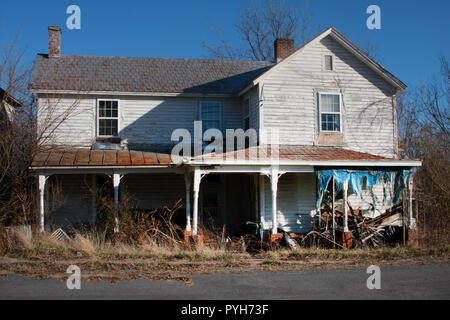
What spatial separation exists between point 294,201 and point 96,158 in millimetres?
7221

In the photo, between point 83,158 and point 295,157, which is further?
point 83,158

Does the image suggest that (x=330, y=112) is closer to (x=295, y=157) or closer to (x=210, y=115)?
(x=295, y=157)

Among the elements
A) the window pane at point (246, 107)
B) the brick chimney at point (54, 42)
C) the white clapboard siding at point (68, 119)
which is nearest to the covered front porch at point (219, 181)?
the white clapboard siding at point (68, 119)

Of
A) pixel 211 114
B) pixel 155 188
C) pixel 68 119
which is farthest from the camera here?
pixel 211 114

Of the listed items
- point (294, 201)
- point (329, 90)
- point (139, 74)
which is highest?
point (139, 74)

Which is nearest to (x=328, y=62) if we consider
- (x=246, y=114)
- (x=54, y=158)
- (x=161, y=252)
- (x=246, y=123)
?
(x=246, y=114)

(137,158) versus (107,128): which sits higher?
(107,128)

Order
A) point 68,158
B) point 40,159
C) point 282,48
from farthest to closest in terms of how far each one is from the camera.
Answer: point 282,48
point 68,158
point 40,159

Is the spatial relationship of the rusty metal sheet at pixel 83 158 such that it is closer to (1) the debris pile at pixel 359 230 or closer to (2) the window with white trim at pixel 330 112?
(1) the debris pile at pixel 359 230

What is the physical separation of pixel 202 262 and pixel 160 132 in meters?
7.82

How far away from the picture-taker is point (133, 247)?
13102 millimetres

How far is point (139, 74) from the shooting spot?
19.4m
